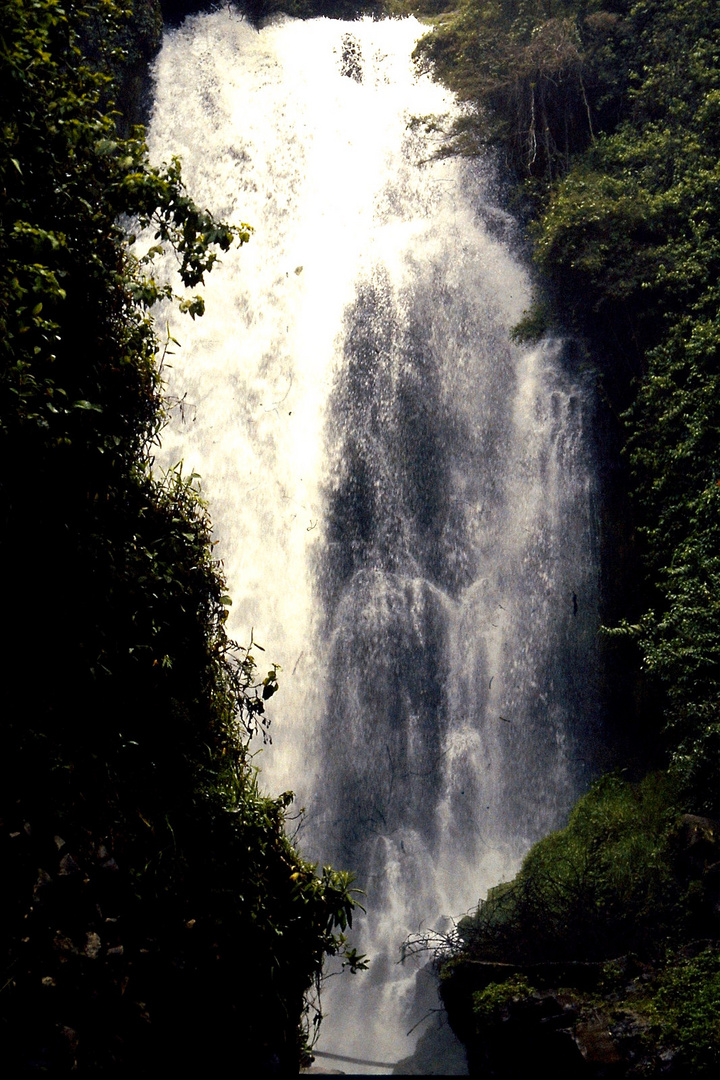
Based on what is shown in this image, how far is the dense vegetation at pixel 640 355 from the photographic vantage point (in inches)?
305

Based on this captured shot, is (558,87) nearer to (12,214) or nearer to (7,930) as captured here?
(12,214)

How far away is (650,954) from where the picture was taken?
7.27 metres

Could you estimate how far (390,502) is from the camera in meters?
11.7

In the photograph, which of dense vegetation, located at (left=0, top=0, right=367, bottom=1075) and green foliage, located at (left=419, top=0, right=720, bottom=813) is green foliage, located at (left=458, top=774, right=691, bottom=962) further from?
dense vegetation, located at (left=0, top=0, right=367, bottom=1075)

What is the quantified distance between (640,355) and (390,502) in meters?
4.23

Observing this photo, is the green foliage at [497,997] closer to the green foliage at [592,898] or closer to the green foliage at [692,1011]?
the green foliage at [592,898]

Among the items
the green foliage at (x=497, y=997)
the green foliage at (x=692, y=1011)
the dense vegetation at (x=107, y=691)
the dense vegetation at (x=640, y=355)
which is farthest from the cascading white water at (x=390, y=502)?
the dense vegetation at (x=107, y=691)

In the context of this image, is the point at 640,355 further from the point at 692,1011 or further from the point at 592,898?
the point at 692,1011

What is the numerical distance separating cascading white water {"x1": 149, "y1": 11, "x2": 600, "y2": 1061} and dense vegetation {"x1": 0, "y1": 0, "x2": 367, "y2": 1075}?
4.97 m

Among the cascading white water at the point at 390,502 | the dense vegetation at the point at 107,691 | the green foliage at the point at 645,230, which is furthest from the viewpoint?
the cascading white water at the point at 390,502

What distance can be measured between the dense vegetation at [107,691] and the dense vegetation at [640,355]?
3.71m

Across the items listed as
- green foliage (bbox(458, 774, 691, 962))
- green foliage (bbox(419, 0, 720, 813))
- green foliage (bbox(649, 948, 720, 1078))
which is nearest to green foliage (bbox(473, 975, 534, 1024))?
green foliage (bbox(458, 774, 691, 962))

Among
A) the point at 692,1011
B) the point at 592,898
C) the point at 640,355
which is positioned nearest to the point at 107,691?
the point at 692,1011

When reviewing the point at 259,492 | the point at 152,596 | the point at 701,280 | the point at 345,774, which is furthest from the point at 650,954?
the point at 701,280
